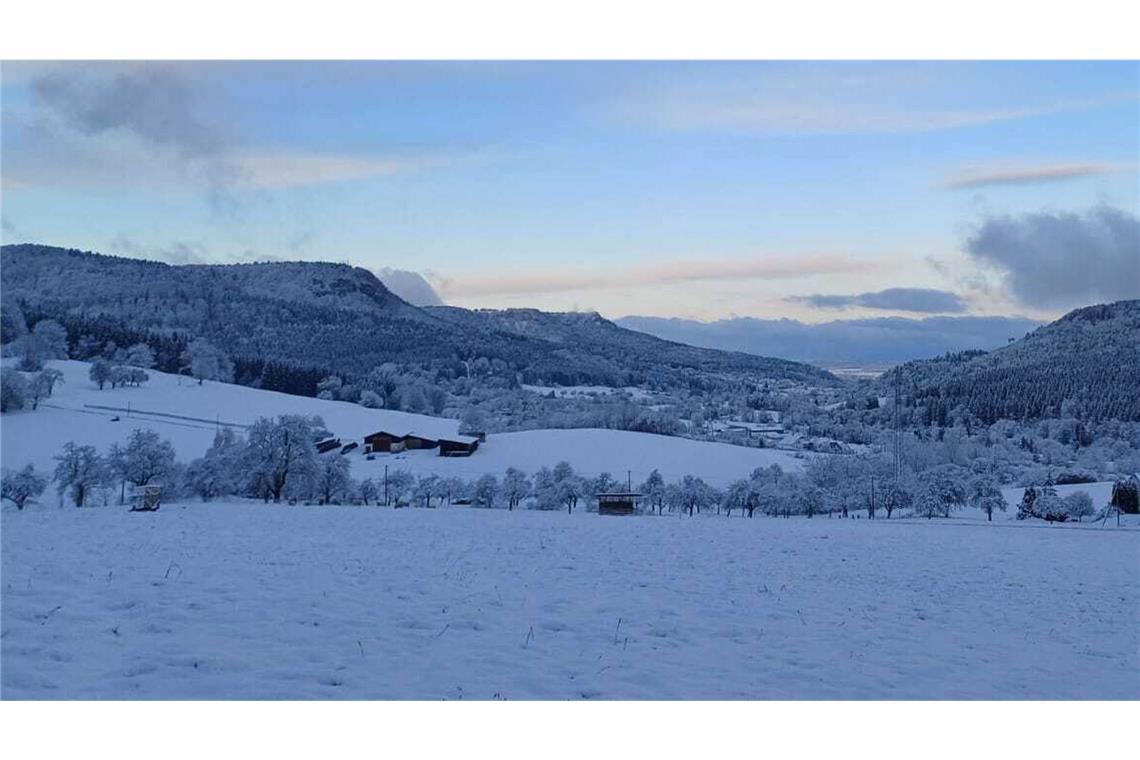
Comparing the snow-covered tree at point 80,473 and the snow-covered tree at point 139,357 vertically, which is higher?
the snow-covered tree at point 139,357

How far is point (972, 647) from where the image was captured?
30.3 feet

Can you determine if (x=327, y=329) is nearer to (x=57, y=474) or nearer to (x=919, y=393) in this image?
(x=919, y=393)

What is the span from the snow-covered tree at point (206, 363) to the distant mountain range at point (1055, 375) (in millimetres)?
81538

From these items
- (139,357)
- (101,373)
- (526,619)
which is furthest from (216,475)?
(139,357)

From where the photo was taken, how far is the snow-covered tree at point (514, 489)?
45250mm

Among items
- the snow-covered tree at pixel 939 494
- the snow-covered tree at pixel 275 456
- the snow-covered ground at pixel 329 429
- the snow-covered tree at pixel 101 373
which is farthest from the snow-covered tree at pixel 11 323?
the snow-covered tree at pixel 939 494

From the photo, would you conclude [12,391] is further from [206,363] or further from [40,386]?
[206,363]

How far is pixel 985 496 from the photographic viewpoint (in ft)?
119

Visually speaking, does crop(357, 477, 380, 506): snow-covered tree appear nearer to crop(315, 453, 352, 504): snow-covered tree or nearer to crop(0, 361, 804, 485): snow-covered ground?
crop(315, 453, 352, 504): snow-covered tree

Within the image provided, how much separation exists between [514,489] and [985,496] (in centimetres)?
2398

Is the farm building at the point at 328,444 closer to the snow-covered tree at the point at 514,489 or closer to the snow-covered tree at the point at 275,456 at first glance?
the snow-covered tree at the point at 514,489

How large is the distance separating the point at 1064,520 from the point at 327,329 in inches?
5549

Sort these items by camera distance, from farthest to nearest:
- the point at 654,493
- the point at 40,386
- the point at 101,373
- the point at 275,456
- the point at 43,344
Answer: the point at 101,373 < the point at 43,344 < the point at 40,386 < the point at 654,493 < the point at 275,456

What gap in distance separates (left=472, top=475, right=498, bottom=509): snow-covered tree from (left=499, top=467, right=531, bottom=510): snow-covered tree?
0.60 meters
